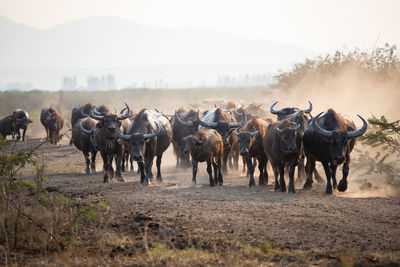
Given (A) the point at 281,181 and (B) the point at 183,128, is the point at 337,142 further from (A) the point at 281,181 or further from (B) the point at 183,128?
(B) the point at 183,128

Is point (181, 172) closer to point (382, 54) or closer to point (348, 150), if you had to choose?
point (348, 150)

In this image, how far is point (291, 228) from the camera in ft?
29.1

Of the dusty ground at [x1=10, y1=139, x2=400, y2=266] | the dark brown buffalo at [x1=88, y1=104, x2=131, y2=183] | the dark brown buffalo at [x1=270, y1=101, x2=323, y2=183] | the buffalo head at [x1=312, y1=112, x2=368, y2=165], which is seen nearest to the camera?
the dusty ground at [x1=10, y1=139, x2=400, y2=266]

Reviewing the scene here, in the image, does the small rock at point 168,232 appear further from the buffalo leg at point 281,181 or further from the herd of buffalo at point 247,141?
the buffalo leg at point 281,181

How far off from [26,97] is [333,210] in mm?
58998

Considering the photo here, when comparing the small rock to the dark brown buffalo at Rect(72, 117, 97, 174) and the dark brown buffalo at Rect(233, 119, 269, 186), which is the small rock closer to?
the dark brown buffalo at Rect(233, 119, 269, 186)

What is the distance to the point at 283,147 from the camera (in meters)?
12.9

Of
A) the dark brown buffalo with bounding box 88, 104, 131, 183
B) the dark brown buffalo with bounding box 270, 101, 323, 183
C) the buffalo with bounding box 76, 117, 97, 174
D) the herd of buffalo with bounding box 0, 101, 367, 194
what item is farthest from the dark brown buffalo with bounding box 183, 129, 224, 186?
the buffalo with bounding box 76, 117, 97, 174

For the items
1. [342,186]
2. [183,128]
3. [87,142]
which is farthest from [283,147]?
[87,142]

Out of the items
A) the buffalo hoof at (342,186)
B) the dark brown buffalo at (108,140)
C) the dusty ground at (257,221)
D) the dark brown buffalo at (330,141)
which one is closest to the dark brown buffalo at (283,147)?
the dark brown buffalo at (330,141)

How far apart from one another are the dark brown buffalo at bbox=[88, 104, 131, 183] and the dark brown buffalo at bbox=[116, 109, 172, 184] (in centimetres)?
68

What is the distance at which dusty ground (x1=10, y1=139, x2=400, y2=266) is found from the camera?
7.71m

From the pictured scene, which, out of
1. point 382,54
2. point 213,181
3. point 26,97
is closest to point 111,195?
point 213,181

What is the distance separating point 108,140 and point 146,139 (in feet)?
5.43
